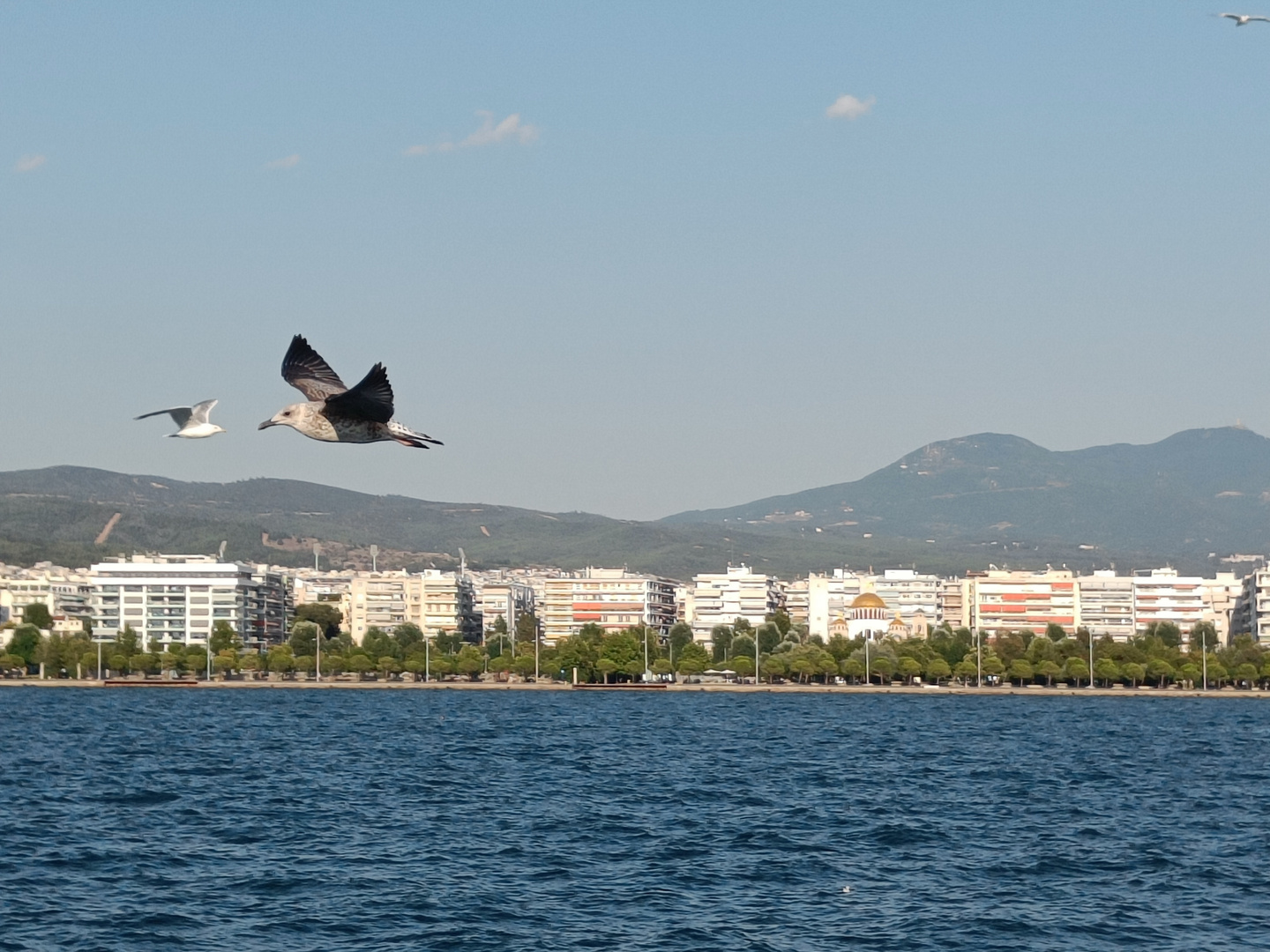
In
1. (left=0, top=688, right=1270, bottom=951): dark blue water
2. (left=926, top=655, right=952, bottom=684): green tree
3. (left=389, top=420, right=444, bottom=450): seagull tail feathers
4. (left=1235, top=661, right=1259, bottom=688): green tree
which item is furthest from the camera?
(left=926, top=655, right=952, bottom=684): green tree

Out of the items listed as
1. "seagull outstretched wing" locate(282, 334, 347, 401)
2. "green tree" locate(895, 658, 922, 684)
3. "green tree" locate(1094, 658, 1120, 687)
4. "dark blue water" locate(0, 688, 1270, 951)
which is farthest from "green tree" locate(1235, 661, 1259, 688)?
"seagull outstretched wing" locate(282, 334, 347, 401)

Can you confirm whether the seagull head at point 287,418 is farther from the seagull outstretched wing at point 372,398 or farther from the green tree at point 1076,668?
the green tree at point 1076,668

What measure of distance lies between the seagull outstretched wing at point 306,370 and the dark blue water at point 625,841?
1972 cm

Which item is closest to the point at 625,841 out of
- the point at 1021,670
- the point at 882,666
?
the point at 1021,670

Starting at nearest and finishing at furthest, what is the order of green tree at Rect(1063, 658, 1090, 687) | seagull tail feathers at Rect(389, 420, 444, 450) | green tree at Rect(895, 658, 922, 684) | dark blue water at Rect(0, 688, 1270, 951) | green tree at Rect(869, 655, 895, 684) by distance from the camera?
seagull tail feathers at Rect(389, 420, 444, 450), dark blue water at Rect(0, 688, 1270, 951), green tree at Rect(1063, 658, 1090, 687), green tree at Rect(895, 658, 922, 684), green tree at Rect(869, 655, 895, 684)

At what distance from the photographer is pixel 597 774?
276 ft

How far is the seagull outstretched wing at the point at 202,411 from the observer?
2308 cm

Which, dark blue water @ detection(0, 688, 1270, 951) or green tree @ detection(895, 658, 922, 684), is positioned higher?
green tree @ detection(895, 658, 922, 684)

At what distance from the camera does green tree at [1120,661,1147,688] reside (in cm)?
19225

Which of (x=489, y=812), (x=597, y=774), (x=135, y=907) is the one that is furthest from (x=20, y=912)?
(x=597, y=774)

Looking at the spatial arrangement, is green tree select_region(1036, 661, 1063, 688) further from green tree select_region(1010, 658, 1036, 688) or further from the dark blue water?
the dark blue water

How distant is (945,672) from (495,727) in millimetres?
81476

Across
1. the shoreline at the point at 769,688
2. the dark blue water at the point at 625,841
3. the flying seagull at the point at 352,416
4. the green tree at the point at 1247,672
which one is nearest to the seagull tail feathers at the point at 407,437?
the flying seagull at the point at 352,416

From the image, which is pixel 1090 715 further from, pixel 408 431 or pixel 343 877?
pixel 408 431
